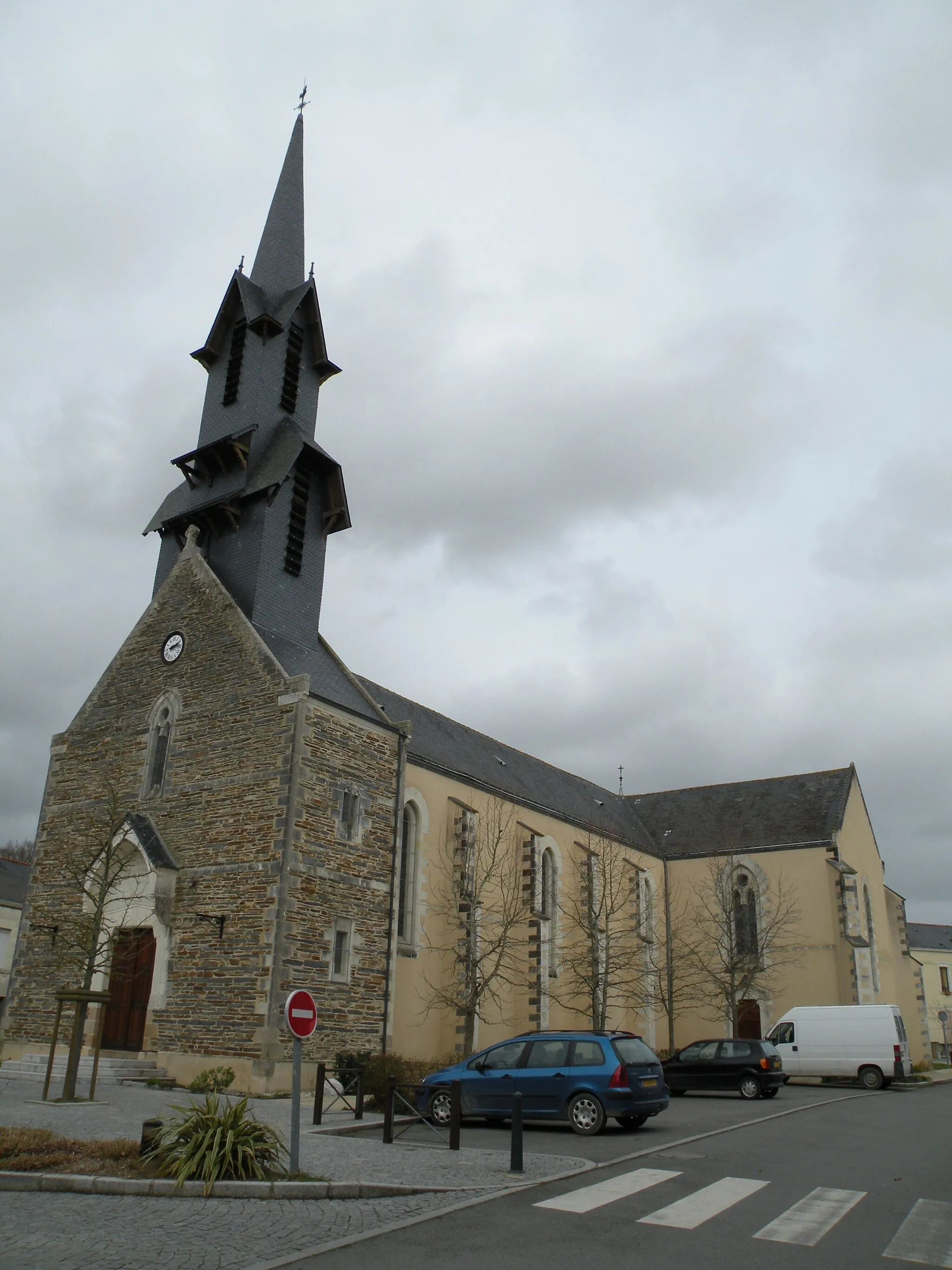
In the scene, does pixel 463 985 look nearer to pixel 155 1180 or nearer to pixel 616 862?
pixel 616 862

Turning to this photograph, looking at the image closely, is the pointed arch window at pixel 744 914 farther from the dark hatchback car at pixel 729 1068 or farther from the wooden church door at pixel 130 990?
the wooden church door at pixel 130 990

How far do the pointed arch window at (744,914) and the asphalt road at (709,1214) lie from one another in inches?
818

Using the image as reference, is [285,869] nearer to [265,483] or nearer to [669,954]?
[265,483]

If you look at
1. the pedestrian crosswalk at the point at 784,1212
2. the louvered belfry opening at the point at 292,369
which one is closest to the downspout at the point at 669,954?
the louvered belfry opening at the point at 292,369

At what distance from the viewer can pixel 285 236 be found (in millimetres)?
27812

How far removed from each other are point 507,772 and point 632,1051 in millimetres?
17112

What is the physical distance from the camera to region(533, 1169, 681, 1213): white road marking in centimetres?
836

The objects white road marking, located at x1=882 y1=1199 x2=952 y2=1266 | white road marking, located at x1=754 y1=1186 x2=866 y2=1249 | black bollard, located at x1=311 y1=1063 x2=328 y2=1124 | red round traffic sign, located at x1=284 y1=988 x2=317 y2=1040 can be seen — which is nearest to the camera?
white road marking, located at x1=882 y1=1199 x2=952 y2=1266

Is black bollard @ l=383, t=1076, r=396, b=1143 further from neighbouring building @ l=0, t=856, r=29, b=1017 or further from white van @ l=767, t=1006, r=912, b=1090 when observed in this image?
neighbouring building @ l=0, t=856, r=29, b=1017

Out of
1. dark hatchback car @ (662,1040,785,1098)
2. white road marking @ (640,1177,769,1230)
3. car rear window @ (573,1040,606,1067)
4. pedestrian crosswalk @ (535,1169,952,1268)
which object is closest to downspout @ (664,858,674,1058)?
dark hatchback car @ (662,1040,785,1098)

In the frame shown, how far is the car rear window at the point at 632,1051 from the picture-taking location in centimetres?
1339

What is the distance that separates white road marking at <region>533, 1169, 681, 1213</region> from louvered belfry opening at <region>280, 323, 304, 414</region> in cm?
1962

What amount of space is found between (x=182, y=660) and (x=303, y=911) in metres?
6.36

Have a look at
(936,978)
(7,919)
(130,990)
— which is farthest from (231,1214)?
(936,978)
